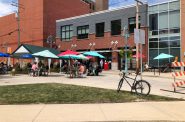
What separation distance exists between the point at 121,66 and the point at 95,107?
125 feet

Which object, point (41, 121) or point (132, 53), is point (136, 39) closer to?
point (41, 121)

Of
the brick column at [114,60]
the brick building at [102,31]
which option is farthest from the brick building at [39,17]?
the brick column at [114,60]

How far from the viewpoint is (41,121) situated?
9.37m

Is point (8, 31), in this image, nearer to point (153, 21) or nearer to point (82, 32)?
point (82, 32)

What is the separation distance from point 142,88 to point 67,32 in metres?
46.4

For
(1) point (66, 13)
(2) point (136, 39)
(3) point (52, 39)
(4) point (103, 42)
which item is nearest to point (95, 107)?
(2) point (136, 39)

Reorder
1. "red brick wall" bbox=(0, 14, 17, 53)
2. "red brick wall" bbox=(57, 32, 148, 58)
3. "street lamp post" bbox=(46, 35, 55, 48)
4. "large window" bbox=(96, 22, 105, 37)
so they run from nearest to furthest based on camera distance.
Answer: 1. "red brick wall" bbox=(57, 32, 148, 58)
2. "large window" bbox=(96, 22, 105, 37)
3. "street lamp post" bbox=(46, 35, 55, 48)
4. "red brick wall" bbox=(0, 14, 17, 53)

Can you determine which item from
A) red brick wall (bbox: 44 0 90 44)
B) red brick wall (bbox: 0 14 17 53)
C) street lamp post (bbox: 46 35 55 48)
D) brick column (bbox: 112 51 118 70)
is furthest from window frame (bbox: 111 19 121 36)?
red brick wall (bbox: 0 14 17 53)

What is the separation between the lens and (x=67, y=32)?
197 feet

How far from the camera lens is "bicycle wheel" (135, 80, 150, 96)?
14.7m

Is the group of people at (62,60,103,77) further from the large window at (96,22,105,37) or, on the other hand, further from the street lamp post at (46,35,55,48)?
the street lamp post at (46,35,55,48)

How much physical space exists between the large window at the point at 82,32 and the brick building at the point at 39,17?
676 cm

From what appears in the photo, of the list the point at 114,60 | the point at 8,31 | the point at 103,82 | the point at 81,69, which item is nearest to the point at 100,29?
the point at 114,60

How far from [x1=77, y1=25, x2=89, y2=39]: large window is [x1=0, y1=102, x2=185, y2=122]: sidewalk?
4422 cm
